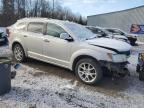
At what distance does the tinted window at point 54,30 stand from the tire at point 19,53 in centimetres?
148

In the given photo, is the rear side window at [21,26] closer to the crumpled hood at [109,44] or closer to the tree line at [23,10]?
the crumpled hood at [109,44]

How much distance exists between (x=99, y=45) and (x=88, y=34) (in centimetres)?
122

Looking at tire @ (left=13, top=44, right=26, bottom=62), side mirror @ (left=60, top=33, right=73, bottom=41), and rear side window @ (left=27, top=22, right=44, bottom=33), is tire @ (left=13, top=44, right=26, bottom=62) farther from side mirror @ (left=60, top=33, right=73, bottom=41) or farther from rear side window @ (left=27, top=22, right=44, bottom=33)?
side mirror @ (left=60, top=33, right=73, bottom=41)

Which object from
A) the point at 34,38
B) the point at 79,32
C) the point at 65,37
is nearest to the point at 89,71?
the point at 65,37

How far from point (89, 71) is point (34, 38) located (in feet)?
8.05

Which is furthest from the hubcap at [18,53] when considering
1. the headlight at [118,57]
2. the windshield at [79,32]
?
the headlight at [118,57]

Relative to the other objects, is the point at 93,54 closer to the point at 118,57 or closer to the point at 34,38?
the point at 118,57

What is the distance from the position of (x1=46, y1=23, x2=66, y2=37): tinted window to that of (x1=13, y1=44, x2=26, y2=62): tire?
1476mm

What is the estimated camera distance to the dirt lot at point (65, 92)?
15.7ft

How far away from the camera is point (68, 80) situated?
253 inches

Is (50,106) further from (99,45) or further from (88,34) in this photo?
(88,34)

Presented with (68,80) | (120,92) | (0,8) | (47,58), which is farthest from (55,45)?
(0,8)

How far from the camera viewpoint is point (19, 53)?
26.6ft

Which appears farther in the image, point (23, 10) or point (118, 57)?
point (23, 10)
